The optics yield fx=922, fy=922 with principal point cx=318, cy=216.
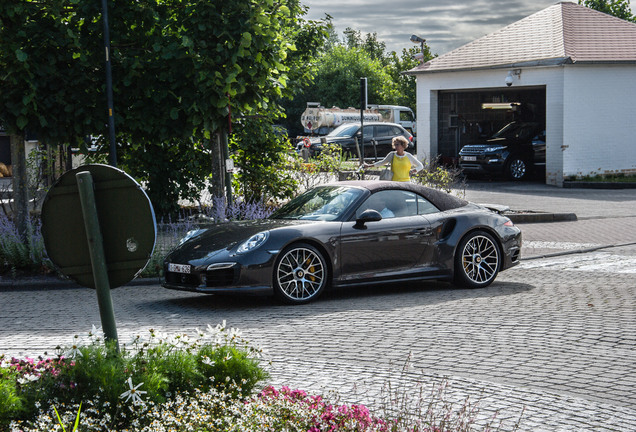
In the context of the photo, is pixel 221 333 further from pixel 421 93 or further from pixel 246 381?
pixel 421 93

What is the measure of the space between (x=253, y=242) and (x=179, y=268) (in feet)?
2.79

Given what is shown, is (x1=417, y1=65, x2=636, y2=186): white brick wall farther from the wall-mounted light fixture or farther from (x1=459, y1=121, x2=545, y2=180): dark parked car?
(x1=459, y1=121, x2=545, y2=180): dark parked car

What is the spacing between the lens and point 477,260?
36.2 ft

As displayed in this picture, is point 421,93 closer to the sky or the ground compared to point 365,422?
closer to the sky

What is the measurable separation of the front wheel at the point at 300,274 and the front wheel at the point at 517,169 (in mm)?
20868

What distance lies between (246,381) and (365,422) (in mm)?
906

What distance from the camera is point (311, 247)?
32.8 feet

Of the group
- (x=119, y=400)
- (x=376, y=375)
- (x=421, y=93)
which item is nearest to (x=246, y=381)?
(x=119, y=400)

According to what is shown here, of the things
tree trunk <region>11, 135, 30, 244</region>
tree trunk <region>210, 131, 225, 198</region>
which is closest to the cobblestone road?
tree trunk <region>11, 135, 30, 244</region>

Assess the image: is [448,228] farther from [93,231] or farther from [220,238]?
[93,231]

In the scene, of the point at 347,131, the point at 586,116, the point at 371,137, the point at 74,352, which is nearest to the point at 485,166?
the point at 586,116

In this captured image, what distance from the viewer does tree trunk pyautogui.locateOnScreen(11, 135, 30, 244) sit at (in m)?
14.2

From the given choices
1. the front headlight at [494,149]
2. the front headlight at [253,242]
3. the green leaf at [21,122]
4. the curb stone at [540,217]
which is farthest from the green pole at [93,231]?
the front headlight at [494,149]

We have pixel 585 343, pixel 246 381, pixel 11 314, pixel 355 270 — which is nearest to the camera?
pixel 246 381
